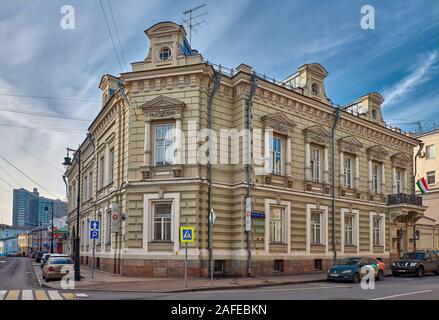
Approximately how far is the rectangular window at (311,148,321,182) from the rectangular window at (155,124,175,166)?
9827mm

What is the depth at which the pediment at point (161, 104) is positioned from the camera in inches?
913

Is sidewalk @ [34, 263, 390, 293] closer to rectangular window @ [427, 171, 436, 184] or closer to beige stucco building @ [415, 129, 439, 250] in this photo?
beige stucco building @ [415, 129, 439, 250]

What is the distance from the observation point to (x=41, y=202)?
103 m

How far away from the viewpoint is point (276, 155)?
86.1ft

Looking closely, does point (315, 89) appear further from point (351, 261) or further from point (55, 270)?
point (55, 270)

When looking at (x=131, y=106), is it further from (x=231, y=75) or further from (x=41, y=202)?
(x=41, y=202)

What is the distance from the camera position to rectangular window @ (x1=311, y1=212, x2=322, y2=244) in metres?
27.6

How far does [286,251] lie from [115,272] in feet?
31.6

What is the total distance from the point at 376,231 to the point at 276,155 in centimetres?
1165

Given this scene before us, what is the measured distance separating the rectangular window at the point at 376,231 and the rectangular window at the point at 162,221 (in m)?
16.7

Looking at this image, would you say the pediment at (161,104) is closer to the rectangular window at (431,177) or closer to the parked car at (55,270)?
the parked car at (55,270)

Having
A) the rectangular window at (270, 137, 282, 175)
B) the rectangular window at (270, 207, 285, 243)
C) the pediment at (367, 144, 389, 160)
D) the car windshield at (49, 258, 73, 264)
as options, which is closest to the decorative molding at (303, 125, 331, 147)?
the rectangular window at (270, 137, 282, 175)
